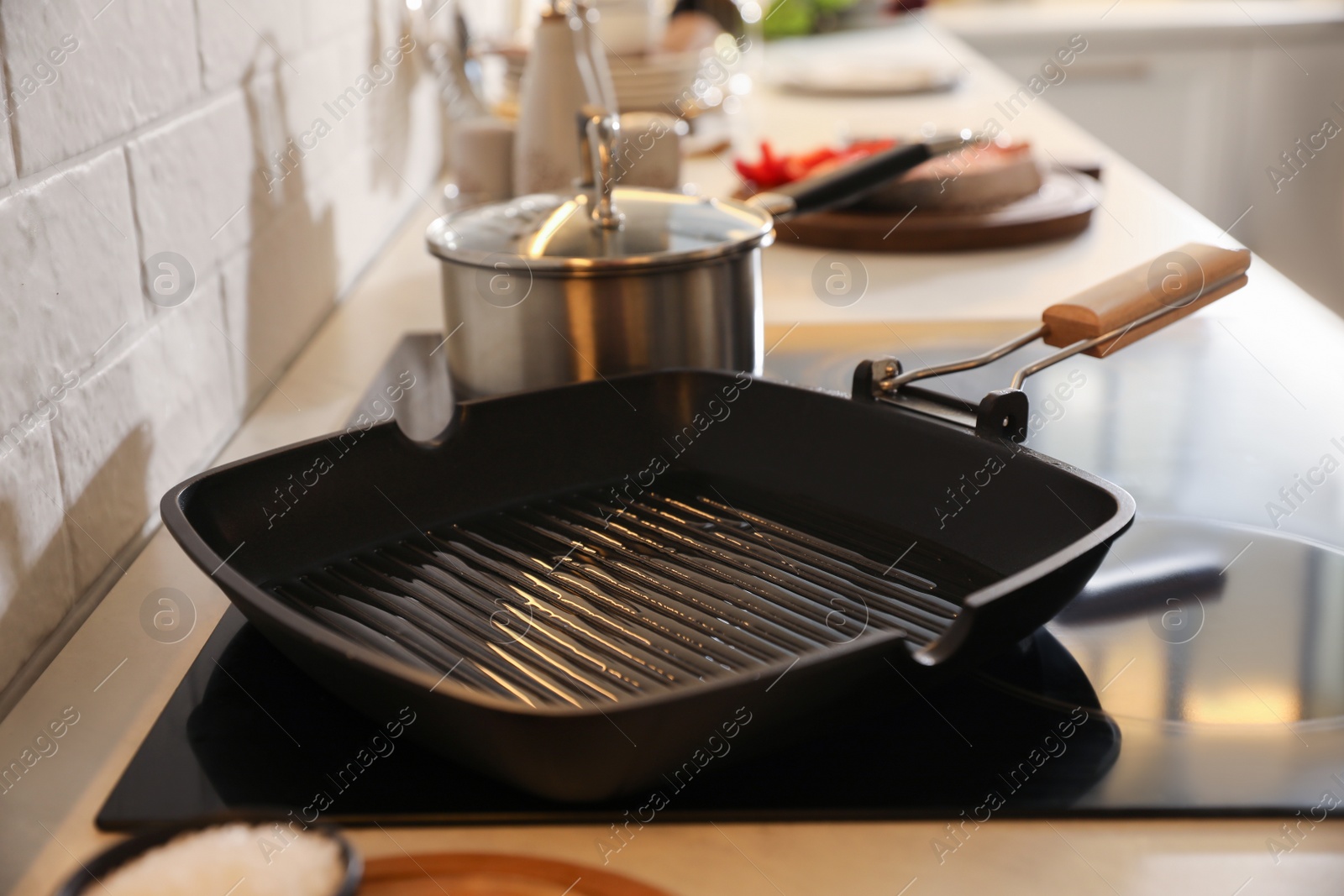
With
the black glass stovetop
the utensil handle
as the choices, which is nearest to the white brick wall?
the black glass stovetop

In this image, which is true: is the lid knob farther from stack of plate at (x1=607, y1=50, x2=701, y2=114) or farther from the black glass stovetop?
stack of plate at (x1=607, y1=50, x2=701, y2=114)

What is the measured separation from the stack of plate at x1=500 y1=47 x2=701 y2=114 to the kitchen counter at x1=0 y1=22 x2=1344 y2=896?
10 cm

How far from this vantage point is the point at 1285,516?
70 cm

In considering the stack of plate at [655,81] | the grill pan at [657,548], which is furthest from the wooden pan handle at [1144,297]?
the stack of plate at [655,81]

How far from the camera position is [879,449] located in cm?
68

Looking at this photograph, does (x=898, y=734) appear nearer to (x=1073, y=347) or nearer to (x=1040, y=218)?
(x=1073, y=347)

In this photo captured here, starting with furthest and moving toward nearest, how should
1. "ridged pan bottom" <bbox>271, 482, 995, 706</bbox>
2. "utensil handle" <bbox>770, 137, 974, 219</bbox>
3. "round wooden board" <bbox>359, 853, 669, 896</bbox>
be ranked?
"utensil handle" <bbox>770, 137, 974, 219</bbox>
"ridged pan bottom" <bbox>271, 482, 995, 706</bbox>
"round wooden board" <bbox>359, 853, 669, 896</bbox>

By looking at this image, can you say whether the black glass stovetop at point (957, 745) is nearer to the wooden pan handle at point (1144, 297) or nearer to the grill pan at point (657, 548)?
the grill pan at point (657, 548)

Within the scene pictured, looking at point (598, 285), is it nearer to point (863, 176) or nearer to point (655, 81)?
point (863, 176)

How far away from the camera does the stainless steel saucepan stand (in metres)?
0.75

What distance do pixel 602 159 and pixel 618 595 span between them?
33 centimetres

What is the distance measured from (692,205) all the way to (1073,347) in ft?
0.87

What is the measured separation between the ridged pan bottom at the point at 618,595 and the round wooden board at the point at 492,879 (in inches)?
4.1

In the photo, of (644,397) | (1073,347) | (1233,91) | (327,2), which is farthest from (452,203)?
(1233,91)
